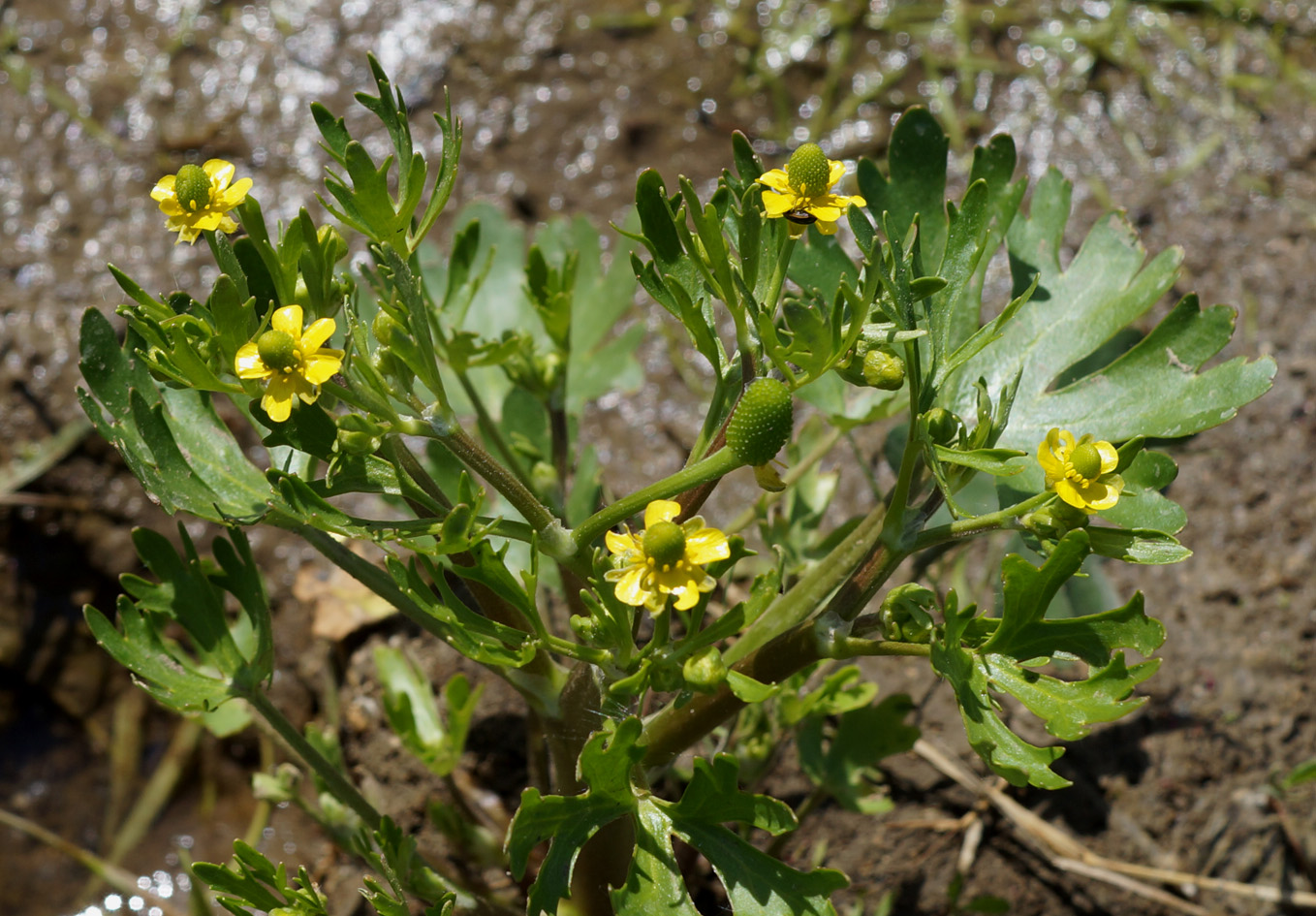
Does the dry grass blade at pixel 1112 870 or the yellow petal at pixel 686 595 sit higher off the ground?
the yellow petal at pixel 686 595

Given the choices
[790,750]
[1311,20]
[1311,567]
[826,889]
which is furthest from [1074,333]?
[1311,20]

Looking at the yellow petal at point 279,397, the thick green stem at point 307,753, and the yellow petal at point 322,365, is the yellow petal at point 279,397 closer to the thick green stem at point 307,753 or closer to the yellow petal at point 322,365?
the yellow petal at point 322,365

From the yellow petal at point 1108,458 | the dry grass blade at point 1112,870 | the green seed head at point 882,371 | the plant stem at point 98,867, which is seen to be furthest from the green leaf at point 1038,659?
the plant stem at point 98,867

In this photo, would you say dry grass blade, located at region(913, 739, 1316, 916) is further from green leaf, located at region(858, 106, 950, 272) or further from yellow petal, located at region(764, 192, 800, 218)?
yellow petal, located at region(764, 192, 800, 218)

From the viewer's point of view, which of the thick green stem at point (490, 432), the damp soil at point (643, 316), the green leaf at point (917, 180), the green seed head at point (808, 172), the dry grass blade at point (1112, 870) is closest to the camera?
the green seed head at point (808, 172)

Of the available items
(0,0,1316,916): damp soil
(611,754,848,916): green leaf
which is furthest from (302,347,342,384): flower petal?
(0,0,1316,916): damp soil

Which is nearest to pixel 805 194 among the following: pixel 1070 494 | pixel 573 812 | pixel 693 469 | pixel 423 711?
pixel 693 469

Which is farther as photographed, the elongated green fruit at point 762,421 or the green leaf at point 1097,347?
the green leaf at point 1097,347

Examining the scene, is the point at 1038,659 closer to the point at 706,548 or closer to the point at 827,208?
the point at 706,548
